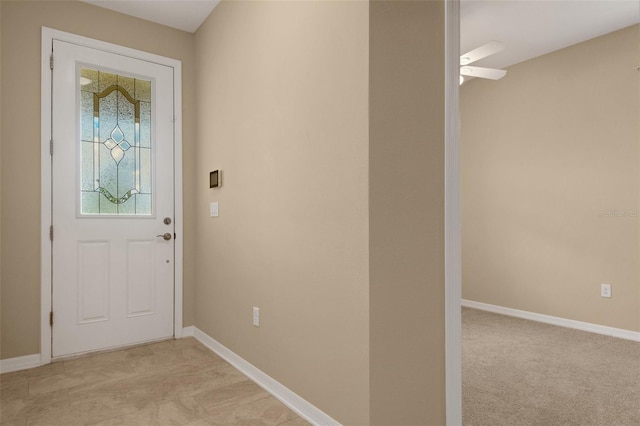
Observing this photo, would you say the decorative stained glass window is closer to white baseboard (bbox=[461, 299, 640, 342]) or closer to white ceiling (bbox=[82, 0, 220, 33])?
white ceiling (bbox=[82, 0, 220, 33])

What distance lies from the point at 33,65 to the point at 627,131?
4.76m

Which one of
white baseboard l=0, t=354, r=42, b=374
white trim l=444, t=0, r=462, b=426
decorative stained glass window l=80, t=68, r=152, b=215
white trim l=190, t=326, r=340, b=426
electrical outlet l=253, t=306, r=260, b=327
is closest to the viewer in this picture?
white trim l=444, t=0, r=462, b=426

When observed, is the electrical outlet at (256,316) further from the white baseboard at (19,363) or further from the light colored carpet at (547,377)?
the white baseboard at (19,363)

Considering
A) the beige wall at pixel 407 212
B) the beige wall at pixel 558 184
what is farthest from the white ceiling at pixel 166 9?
the beige wall at pixel 558 184

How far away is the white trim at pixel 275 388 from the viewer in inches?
77.7

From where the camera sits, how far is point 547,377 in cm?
260

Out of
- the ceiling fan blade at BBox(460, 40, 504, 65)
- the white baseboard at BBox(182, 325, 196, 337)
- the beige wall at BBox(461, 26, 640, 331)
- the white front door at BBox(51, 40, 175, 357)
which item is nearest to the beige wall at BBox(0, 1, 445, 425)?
the white front door at BBox(51, 40, 175, 357)

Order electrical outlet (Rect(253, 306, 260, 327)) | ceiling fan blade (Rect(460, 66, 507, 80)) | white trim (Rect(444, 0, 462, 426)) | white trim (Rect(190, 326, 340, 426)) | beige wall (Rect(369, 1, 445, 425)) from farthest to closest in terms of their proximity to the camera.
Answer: ceiling fan blade (Rect(460, 66, 507, 80)) < electrical outlet (Rect(253, 306, 260, 327)) < white trim (Rect(190, 326, 340, 426)) < white trim (Rect(444, 0, 462, 426)) < beige wall (Rect(369, 1, 445, 425))

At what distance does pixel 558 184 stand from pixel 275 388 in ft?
10.9

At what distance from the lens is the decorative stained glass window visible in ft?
9.94

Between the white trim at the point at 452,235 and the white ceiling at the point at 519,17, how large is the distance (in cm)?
154

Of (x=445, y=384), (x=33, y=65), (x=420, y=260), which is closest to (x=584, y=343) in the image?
(x=445, y=384)

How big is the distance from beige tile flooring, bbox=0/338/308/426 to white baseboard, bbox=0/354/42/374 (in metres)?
0.06

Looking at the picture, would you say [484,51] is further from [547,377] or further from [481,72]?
[547,377]
